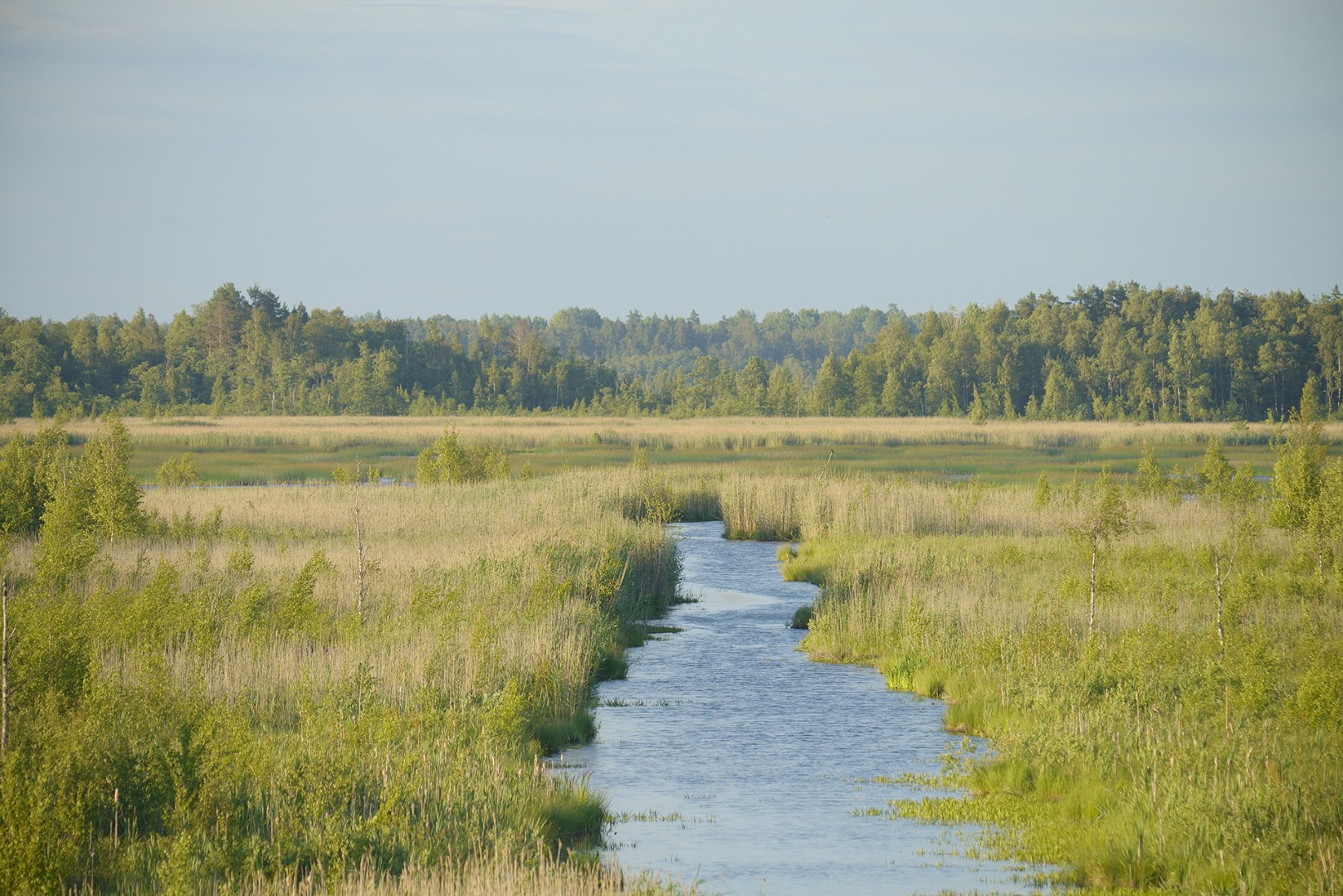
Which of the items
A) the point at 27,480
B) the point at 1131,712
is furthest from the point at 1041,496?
the point at 27,480

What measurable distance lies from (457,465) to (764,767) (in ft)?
93.0

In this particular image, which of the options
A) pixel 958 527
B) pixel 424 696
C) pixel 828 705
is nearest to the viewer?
pixel 424 696

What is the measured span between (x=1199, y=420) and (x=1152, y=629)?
95.0 metres

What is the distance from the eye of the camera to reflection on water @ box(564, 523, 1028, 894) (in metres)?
10.1

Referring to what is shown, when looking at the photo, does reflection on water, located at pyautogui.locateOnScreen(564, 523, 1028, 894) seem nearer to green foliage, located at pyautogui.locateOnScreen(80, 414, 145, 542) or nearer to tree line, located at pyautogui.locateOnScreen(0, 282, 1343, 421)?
green foliage, located at pyautogui.locateOnScreen(80, 414, 145, 542)

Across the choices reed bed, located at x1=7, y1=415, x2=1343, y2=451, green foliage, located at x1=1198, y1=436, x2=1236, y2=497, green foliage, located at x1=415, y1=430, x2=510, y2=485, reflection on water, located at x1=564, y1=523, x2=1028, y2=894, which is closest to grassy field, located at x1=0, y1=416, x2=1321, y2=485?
reed bed, located at x1=7, y1=415, x2=1343, y2=451

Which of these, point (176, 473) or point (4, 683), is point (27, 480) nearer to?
point (176, 473)

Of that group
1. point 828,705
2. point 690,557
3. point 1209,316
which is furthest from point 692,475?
point 1209,316

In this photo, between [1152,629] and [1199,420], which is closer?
[1152,629]

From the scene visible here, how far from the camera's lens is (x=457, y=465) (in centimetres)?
4009

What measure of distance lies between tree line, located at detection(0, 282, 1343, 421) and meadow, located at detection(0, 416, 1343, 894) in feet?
255

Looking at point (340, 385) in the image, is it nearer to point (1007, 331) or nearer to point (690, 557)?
point (1007, 331)

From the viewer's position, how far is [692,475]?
1837 inches

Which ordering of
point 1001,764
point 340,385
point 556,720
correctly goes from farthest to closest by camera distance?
point 340,385, point 556,720, point 1001,764
